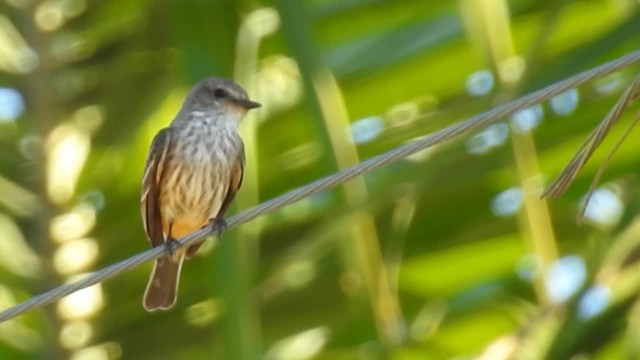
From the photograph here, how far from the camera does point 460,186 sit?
498 cm

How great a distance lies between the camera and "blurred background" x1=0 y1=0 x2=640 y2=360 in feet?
14.7

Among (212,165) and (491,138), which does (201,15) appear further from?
(212,165)

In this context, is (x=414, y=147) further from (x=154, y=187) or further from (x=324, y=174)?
(x=154, y=187)

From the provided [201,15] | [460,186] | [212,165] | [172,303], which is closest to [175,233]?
[212,165]

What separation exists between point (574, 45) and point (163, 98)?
1174mm

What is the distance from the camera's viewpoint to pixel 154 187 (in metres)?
5.62

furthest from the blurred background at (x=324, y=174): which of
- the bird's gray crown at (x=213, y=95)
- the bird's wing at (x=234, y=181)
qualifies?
the bird's wing at (x=234, y=181)

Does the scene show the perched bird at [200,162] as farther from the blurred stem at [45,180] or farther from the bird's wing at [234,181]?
the blurred stem at [45,180]

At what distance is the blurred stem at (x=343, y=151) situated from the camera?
3906 mm

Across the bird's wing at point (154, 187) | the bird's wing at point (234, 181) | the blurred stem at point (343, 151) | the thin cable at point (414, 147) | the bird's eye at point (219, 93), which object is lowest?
the thin cable at point (414, 147)

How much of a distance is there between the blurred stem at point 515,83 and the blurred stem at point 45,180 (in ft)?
3.79

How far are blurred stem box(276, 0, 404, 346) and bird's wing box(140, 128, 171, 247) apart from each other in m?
0.91

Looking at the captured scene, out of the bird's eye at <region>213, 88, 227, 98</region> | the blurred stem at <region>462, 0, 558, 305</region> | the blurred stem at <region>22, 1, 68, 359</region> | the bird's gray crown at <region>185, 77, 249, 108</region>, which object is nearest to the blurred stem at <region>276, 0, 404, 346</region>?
the blurred stem at <region>462, 0, 558, 305</region>

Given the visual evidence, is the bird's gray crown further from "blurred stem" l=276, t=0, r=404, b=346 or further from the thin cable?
the thin cable
